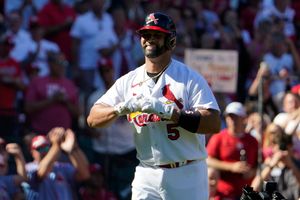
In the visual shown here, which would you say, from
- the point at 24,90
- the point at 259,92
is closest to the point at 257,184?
the point at 259,92

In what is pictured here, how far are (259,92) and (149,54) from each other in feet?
18.8

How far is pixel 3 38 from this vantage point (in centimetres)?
1284

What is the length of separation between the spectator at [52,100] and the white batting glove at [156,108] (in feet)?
18.3

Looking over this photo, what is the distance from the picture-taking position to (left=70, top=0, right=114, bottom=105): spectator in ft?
47.3

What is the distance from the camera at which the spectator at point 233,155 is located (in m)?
11.0

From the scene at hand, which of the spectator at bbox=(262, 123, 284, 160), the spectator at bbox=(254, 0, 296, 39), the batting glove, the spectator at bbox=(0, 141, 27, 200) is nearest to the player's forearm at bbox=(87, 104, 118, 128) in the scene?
the batting glove

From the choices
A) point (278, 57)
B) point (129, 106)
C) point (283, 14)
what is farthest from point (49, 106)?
point (283, 14)

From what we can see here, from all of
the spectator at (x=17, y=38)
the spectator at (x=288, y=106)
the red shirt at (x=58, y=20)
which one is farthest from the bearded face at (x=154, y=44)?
the red shirt at (x=58, y=20)

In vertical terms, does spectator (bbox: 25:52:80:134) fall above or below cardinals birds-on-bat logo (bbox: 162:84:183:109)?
below

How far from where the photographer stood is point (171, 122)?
7289mm

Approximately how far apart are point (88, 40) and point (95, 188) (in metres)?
3.92

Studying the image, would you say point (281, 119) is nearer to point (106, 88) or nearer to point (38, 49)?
point (106, 88)

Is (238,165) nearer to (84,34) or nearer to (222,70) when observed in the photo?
(222,70)

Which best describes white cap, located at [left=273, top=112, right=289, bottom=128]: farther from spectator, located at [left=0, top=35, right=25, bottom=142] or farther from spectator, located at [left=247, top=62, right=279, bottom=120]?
spectator, located at [left=0, top=35, right=25, bottom=142]
